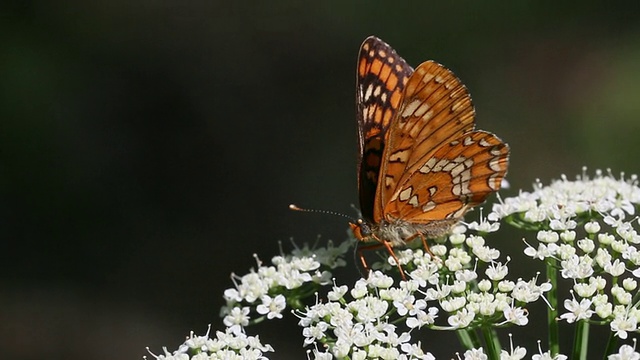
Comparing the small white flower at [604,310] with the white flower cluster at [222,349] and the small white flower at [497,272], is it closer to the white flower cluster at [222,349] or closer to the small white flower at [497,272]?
the small white flower at [497,272]

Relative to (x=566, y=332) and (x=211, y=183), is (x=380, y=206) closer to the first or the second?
(x=566, y=332)

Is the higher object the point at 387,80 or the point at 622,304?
the point at 387,80

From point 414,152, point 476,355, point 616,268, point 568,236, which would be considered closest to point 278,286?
point 414,152

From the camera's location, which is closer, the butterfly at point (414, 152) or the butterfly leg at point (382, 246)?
the butterfly leg at point (382, 246)

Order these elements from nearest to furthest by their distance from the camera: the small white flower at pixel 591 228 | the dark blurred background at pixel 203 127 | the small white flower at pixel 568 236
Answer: the small white flower at pixel 568 236, the small white flower at pixel 591 228, the dark blurred background at pixel 203 127

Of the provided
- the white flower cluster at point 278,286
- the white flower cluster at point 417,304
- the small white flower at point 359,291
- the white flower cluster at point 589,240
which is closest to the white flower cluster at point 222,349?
the white flower cluster at point 417,304

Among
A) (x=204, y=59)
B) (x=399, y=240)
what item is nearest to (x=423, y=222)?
(x=399, y=240)
